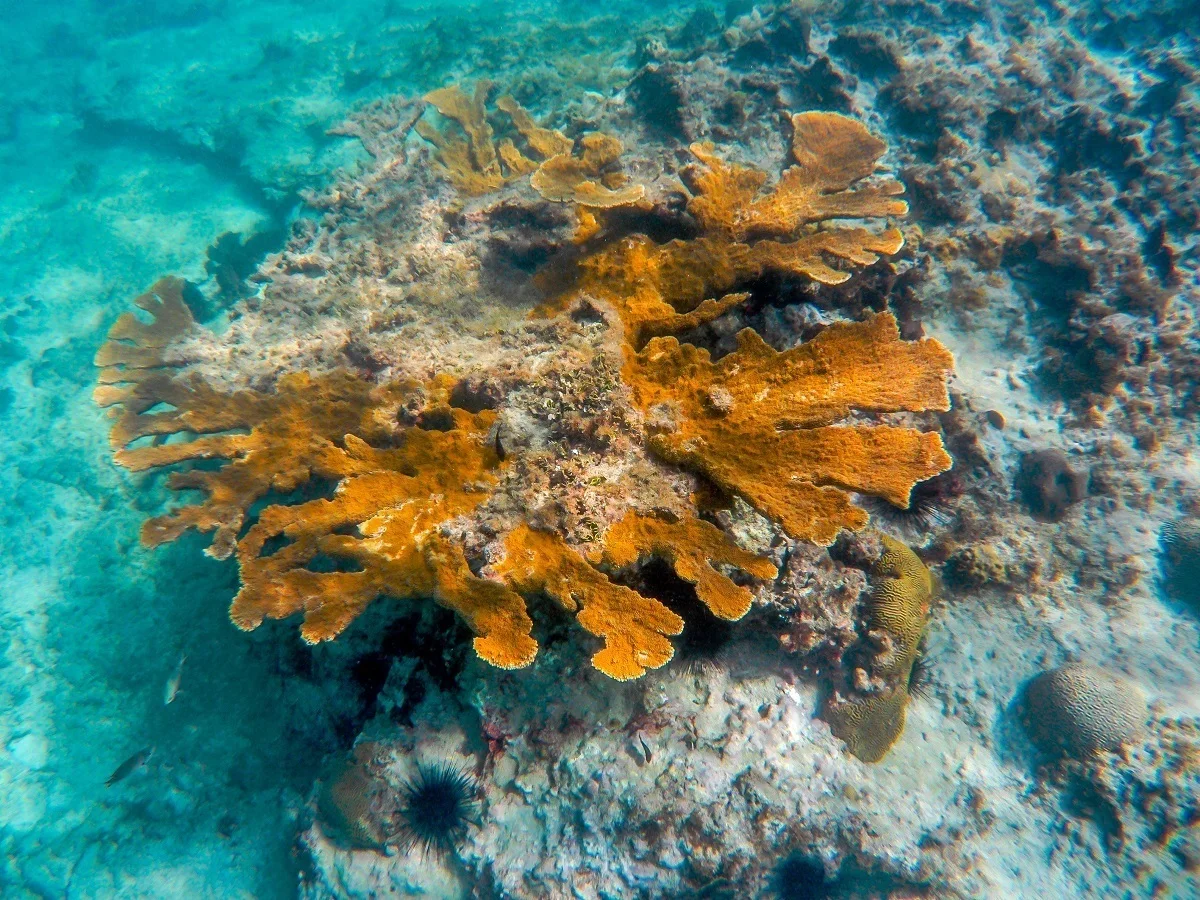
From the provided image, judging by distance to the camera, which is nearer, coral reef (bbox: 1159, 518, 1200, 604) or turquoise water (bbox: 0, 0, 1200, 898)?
turquoise water (bbox: 0, 0, 1200, 898)

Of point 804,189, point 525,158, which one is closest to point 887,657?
point 804,189

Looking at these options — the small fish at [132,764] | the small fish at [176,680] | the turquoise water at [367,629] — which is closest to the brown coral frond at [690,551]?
the turquoise water at [367,629]

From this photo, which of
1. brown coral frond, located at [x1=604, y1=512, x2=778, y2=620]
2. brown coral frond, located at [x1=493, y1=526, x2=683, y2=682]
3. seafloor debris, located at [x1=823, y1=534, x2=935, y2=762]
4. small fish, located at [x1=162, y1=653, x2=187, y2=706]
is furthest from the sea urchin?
small fish, located at [x1=162, y1=653, x2=187, y2=706]

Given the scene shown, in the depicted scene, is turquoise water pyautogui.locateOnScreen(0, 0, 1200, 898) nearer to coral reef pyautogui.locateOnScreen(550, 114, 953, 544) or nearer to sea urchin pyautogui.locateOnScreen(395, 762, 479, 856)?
sea urchin pyautogui.locateOnScreen(395, 762, 479, 856)

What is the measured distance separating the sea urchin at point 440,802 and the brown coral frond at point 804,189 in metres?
4.41

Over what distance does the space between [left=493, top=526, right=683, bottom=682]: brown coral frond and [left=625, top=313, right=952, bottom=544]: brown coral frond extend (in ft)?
2.50

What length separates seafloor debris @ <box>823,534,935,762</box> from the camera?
399cm

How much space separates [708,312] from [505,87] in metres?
9.54

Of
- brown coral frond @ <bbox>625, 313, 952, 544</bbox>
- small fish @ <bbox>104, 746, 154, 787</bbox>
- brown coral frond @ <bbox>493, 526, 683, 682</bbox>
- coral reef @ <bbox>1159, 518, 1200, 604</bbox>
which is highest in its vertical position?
brown coral frond @ <bbox>625, 313, 952, 544</bbox>

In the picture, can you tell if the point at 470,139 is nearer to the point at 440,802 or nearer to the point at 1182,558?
the point at 440,802

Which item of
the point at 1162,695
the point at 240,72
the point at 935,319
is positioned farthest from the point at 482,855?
the point at 240,72

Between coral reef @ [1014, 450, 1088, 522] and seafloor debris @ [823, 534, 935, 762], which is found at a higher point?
coral reef @ [1014, 450, 1088, 522]

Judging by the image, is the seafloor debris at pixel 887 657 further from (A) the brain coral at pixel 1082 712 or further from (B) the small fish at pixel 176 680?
(B) the small fish at pixel 176 680

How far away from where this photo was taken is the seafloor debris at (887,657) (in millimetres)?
3988
